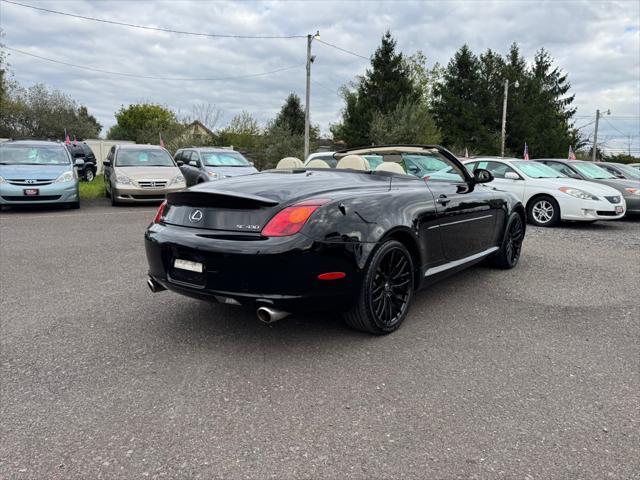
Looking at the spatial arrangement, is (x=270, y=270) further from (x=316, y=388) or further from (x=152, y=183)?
(x=152, y=183)

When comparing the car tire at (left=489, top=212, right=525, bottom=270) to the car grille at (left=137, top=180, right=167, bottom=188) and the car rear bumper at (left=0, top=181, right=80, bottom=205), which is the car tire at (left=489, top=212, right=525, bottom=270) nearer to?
the car grille at (left=137, top=180, right=167, bottom=188)

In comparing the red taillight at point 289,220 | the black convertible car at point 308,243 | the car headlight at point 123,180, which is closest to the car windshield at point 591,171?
the black convertible car at point 308,243

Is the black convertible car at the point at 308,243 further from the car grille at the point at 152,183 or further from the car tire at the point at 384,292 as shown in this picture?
the car grille at the point at 152,183

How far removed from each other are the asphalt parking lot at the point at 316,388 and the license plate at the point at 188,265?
1.81 ft

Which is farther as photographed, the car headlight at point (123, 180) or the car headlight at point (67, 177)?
the car headlight at point (123, 180)

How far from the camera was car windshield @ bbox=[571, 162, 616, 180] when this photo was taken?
41.3ft

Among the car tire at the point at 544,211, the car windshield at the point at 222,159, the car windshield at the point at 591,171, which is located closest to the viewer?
the car tire at the point at 544,211

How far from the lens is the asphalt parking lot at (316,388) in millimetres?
2191

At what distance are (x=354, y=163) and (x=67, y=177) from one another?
27.7ft

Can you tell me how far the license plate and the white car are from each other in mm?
7374

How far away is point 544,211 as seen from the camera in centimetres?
1009

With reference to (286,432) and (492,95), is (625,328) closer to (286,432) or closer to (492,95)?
(286,432)

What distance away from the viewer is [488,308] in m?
4.39

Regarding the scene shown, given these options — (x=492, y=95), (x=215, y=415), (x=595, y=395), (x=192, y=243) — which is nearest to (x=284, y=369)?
(x=215, y=415)
